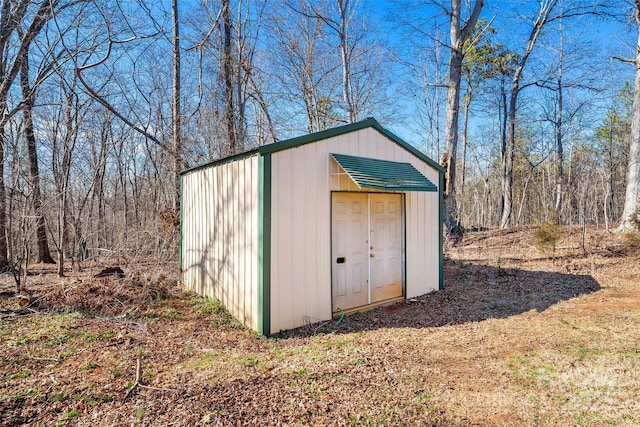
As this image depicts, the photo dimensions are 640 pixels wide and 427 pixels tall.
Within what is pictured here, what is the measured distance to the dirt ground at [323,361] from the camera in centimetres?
262

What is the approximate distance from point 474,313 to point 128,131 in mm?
12475

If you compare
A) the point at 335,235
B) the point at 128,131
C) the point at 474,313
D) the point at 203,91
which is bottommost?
the point at 474,313

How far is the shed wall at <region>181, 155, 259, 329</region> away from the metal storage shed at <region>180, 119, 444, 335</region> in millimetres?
16

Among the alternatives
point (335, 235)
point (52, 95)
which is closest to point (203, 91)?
point (52, 95)

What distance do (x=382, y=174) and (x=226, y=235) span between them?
99.3 inches

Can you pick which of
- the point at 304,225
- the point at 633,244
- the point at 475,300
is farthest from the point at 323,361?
the point at 633,244

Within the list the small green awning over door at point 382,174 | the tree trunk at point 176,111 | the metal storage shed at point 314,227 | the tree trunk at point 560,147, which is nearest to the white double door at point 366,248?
the metal storage shed at point 314,227

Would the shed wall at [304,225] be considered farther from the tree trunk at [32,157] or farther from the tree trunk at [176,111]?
the tree trunk at [176,111]

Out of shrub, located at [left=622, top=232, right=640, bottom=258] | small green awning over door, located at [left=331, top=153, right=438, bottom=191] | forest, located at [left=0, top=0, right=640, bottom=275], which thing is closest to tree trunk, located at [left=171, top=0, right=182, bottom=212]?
forest, located at [left=0, top=0, right=640, bottom=275]

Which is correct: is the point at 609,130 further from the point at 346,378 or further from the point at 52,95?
the point at 52,95

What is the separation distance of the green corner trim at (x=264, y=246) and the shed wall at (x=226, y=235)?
0.12m

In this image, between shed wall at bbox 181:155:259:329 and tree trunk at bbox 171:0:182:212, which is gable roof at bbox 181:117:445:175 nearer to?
shed wall at bbox 181:155:259:329

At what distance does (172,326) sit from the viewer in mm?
4664

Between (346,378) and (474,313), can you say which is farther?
(474,313)
